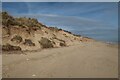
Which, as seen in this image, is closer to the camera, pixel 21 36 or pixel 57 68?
pixel 57 68

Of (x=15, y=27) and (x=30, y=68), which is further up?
(x=15, y=27)

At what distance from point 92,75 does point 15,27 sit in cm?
1323

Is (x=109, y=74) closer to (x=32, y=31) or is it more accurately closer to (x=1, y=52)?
(x=1, y=52)

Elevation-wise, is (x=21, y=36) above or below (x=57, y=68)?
above

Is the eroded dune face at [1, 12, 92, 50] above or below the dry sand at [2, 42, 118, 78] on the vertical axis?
above

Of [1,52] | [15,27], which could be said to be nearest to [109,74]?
[1,52]

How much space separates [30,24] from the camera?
2522 centimetres

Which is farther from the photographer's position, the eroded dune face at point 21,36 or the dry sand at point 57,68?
the eroded dune face at point 21,36

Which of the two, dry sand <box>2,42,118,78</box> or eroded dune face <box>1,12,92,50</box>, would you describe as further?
eroded dune face <box>1,12,92,50</box>

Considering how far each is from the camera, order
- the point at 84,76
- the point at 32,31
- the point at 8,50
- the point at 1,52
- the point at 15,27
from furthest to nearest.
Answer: the point at 32,31
the point at 15,27
the point at 8,50
the point at 1,52
the point at 84,76

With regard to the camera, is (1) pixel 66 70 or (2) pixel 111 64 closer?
(1) pixel 66 70

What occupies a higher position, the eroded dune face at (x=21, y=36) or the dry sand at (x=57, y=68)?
the eroded dune face at (x=21, y=36)

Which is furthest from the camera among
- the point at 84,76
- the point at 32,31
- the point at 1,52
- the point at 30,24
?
the point at 30,24

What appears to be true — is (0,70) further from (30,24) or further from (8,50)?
(30,24)
